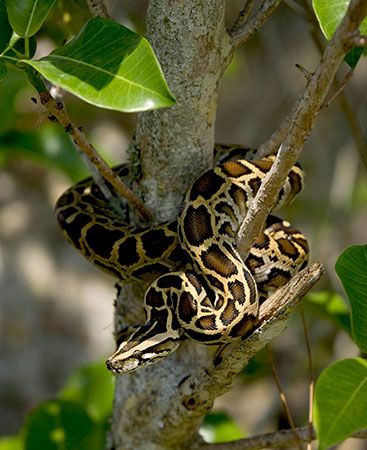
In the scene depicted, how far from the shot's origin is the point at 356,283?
70.5 inches

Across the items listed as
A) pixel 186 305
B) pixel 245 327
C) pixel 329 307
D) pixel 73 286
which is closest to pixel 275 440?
pixel 245 327

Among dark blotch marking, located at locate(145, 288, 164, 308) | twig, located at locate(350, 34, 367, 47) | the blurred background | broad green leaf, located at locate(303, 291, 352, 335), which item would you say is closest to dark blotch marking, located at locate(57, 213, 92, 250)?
dark blotch marking, located at locate(145, 288, 164, 308)

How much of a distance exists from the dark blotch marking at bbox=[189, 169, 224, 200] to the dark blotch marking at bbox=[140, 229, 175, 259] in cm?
15

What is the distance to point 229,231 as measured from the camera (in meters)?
2.30

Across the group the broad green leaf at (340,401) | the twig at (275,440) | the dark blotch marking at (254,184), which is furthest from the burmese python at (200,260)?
the broad green leaf at (340,401)

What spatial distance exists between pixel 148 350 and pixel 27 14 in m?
0.91

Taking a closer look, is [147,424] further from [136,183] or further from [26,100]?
[26,100]

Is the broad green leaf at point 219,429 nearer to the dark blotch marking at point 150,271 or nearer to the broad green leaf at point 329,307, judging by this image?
the broad green leaf at point 329,307

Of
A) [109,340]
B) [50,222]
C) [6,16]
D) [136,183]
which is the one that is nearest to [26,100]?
[50,222]

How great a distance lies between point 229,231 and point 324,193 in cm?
354

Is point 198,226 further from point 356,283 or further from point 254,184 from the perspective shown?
point 356,283

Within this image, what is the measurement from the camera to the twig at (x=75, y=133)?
175cm

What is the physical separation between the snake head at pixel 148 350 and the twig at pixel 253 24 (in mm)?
758

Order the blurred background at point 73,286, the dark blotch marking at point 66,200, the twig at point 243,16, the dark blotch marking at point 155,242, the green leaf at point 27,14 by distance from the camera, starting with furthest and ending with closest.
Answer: the blurred background at point 73,286 → the dark blotch marking at point 66,200 → the dark blotch marking at point 155,242 → the twig at point 243,16 → the green leaf at point 27,14
